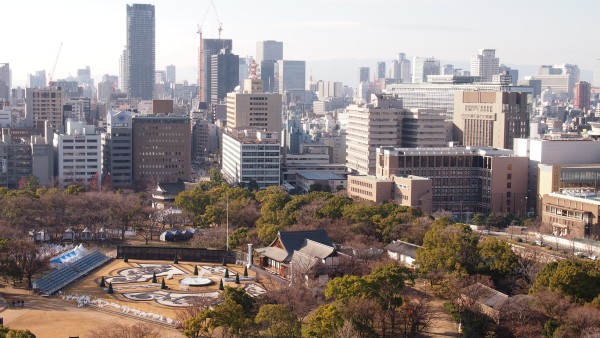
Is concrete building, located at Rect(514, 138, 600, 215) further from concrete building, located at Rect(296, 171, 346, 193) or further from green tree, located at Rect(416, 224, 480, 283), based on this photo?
green tree, located at Rect(416, 224, 480, 283)

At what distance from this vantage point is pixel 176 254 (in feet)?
121

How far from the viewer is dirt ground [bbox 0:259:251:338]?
2562 cm

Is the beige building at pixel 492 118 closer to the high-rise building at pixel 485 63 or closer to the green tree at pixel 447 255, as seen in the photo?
the green tree at pixel 447 255


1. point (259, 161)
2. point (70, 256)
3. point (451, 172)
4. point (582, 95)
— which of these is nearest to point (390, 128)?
point (259, 161)

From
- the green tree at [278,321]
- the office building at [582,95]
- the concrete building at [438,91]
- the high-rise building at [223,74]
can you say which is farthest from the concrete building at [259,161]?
the office building at [582,95]

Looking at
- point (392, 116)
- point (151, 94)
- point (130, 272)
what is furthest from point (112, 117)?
point (151, 94)

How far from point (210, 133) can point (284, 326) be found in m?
78.4

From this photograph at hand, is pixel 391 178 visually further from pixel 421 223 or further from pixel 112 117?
pixel 112 117

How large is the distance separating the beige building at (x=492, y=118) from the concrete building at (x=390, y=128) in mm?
8595

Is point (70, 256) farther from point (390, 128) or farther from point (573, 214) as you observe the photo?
point (390, 128)

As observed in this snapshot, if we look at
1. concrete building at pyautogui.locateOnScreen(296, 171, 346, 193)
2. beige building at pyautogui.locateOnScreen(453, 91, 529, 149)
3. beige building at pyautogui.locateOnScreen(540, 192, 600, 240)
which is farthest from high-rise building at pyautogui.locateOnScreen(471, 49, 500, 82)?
beige building at pyautogui.locateOnScreen(540, 192, 600, 240)

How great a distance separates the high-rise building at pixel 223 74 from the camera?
15125 cm

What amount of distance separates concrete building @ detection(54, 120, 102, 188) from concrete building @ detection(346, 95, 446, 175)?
20.9m

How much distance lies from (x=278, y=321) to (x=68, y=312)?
8391 millimetres
